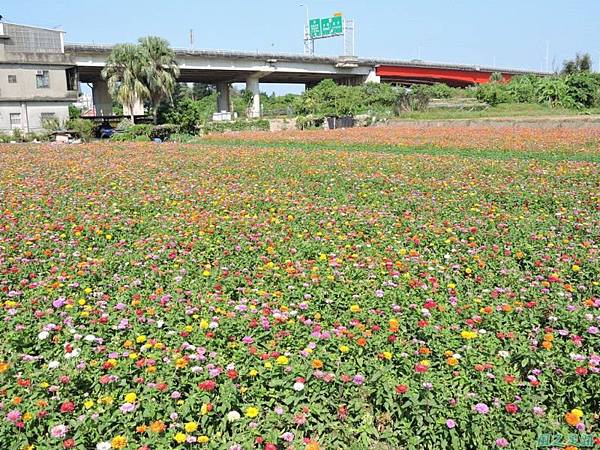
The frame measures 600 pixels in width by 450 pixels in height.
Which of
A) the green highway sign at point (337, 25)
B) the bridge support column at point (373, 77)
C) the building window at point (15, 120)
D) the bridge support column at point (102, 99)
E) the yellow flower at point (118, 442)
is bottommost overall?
the yellow flower at point (118, 442)

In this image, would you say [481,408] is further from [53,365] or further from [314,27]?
[314,27]

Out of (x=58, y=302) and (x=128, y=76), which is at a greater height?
(x=128, y=76)

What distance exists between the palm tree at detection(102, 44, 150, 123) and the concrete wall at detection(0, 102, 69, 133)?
16.0 feet

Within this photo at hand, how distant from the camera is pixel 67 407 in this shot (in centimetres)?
293

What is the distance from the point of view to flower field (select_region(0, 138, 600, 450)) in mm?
2953

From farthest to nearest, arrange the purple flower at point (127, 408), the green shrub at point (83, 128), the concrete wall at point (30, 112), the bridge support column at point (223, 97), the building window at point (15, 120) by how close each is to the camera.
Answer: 1. the bridge support column at point (223, 97)
2. the building window at point (15, 120)
3. the concrete wall at point (30, 112)
4. the green shrub at point (83, 128)
5. the purple flower at point (127, 408)

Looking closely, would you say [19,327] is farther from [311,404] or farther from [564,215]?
[564,215]

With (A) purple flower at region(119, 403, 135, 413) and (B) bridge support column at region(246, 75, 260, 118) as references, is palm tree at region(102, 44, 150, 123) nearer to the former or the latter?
(B) bridge support column at region(246, 75, 260, 118)

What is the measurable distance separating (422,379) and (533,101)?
54.2 m

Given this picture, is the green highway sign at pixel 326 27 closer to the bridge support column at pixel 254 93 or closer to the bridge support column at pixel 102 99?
the bridge support column at pixel 254 93

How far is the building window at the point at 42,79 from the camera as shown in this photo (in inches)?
1810

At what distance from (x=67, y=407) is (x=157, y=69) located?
48524mm

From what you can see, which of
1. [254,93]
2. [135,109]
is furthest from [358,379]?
[254,93]

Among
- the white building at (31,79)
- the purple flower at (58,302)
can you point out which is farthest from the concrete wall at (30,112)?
the purple flower at (58,302)
